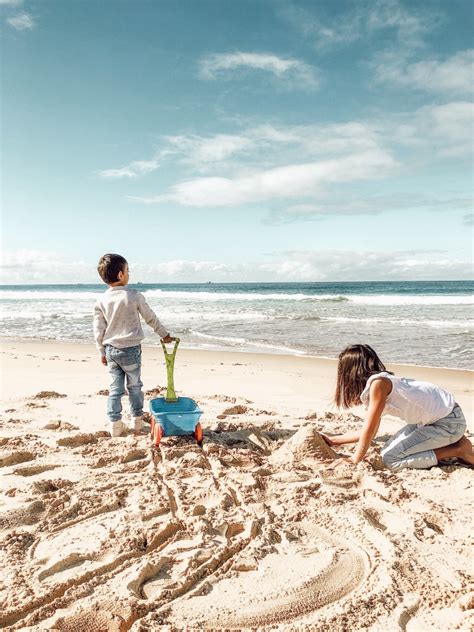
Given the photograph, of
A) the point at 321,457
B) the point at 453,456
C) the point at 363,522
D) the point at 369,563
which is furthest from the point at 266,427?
the point at 369,563

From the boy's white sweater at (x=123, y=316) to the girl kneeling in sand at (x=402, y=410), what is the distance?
6.41 feet

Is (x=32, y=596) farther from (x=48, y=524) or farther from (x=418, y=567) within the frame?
(x=418, y=567)

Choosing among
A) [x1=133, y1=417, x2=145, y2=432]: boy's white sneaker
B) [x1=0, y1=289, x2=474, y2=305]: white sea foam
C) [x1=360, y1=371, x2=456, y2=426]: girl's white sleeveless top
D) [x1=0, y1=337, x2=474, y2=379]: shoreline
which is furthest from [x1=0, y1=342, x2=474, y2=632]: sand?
[x1=0, y1=289, x2=474, y2=305]: white sea foam

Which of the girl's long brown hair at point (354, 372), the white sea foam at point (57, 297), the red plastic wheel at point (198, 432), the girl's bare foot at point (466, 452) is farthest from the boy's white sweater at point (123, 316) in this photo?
the white sea foam at point (57, 297)

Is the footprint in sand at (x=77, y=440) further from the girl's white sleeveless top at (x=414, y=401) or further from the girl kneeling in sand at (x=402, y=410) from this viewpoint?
the girl's white sleeveless top at (x=414, y=401)

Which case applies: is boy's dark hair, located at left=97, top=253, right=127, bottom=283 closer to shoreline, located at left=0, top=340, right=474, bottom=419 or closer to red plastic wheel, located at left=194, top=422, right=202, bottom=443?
red plastic wheel, located at left=194, top=422, right=202, bottom=443

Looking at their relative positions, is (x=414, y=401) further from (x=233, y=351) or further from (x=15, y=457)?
(x=233, y=351)

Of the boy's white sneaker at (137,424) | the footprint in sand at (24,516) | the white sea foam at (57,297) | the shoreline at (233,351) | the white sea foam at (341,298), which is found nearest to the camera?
the footprint in sand at (24,516)

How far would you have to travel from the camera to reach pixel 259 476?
3635 millimetres

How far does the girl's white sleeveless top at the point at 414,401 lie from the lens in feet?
12.4

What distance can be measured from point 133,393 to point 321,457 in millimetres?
1994

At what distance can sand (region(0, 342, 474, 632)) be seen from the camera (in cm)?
212

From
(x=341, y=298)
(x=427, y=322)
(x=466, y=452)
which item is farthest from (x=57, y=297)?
(x=466, y=452)

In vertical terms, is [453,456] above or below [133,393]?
below
